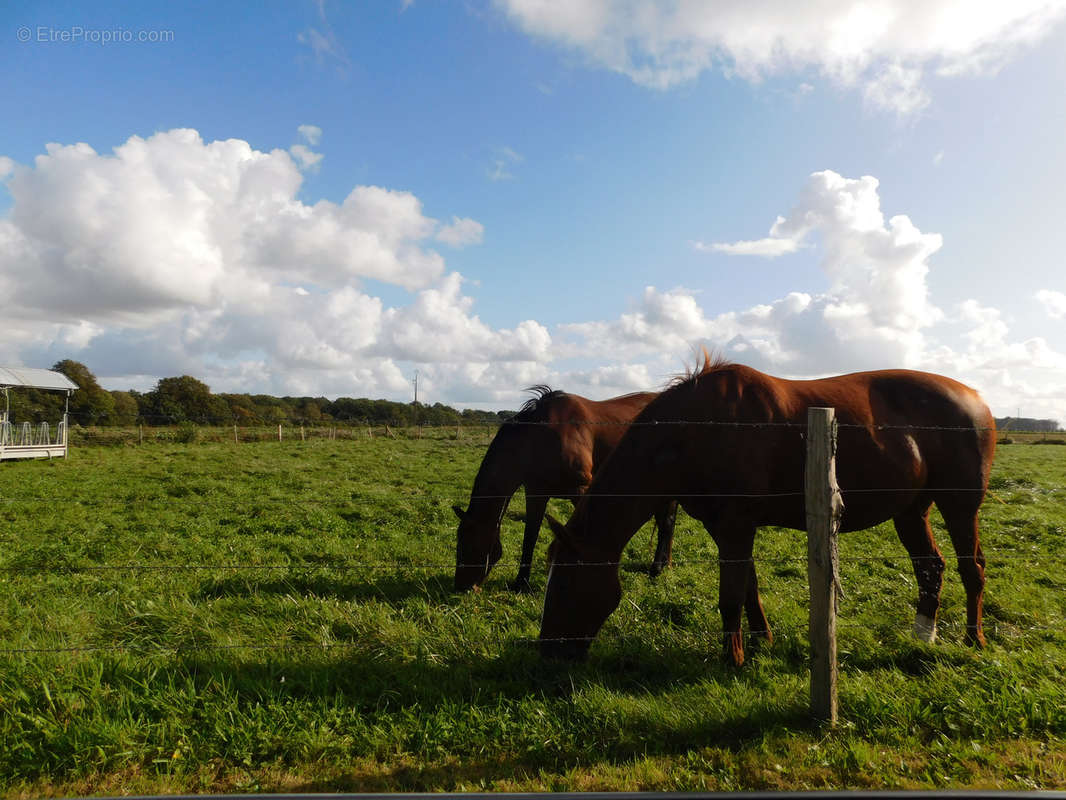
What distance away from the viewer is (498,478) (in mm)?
6133

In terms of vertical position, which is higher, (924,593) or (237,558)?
(924,593)

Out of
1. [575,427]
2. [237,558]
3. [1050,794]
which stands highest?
[575,427]

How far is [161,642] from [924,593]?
19.8 ft

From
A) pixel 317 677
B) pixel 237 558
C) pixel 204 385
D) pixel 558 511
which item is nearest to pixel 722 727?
pixel 317 677

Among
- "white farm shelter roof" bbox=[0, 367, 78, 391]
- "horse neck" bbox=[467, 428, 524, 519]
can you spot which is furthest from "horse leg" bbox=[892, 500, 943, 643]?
"white farm shelter roof" bbox=[0, 367, 78, 391]

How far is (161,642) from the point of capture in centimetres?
407

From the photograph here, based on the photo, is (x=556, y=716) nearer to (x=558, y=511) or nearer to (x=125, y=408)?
(x=558, y=511)

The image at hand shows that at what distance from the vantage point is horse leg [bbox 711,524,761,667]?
384cm

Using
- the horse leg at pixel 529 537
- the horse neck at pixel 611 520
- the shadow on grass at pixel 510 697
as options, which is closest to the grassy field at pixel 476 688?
the shadow on grass at pixel 510 697

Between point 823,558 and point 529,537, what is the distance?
11.1ft

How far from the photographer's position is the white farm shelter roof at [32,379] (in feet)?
70.3

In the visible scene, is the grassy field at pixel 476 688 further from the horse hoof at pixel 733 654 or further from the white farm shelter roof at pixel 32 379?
the white farm shelter roof at pixel 32 379

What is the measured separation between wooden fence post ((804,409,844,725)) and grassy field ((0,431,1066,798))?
22cm

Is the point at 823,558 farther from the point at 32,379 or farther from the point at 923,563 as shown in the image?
the point at 32,379
